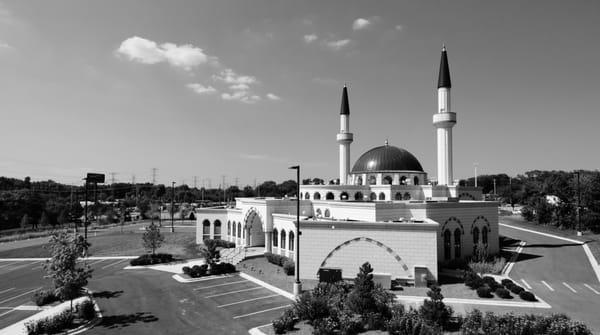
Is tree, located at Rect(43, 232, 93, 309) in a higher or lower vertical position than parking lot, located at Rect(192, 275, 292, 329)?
higher

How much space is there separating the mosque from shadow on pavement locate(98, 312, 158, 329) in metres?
14.4

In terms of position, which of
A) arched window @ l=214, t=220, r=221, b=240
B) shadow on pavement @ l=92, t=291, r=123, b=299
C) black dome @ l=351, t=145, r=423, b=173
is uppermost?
black dome @ l=351, t=145, r=423, b=173

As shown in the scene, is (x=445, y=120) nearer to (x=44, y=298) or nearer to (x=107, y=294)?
(x=107, y=294)

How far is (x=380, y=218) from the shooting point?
37.2 m

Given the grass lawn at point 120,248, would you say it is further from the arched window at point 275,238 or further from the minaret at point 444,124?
the minaret at point 444,124

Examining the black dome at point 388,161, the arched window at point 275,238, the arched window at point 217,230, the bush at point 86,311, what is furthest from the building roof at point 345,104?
the bush at point 86,311

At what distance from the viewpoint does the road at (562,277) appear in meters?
23.5

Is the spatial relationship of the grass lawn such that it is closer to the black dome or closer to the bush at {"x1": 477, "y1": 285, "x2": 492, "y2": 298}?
the black dome

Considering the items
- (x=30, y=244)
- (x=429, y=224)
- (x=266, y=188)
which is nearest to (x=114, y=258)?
(x=30, y=244)

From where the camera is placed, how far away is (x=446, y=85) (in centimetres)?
4775

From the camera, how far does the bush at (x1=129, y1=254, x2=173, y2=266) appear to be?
3944cm

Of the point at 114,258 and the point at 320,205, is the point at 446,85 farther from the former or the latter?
the point at 114,258

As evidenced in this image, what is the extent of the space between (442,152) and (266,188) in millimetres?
146769

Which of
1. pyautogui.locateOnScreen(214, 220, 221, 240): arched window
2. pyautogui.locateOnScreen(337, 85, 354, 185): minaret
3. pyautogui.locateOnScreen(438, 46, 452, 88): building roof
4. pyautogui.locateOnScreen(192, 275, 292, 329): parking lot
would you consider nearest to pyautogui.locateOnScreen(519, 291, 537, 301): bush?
pyautogui.locateOnScreen(192, 275, 292, 329): parking lot
